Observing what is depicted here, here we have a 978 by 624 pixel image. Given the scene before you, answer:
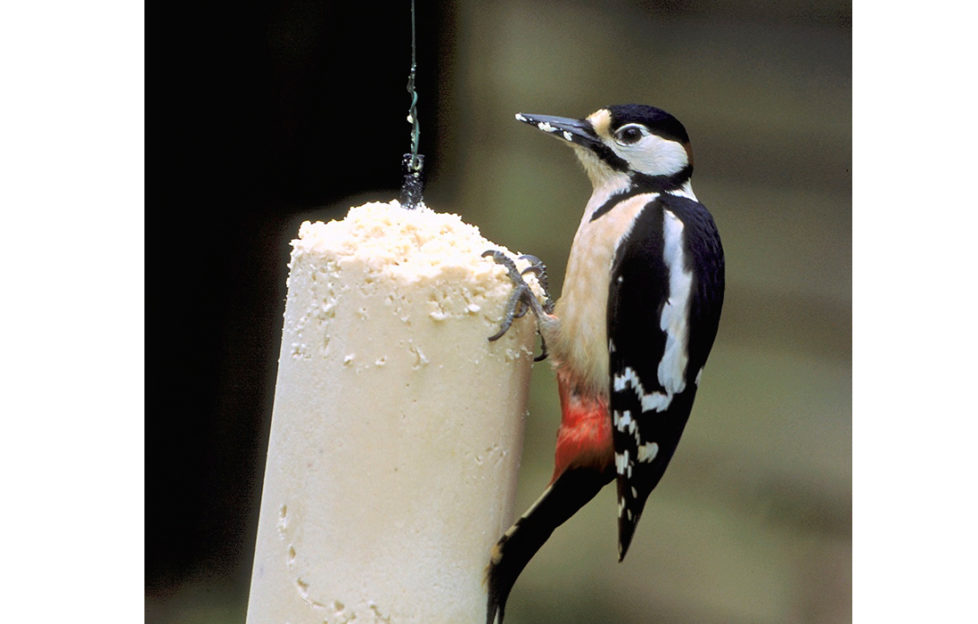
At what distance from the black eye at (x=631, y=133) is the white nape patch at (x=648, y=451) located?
434mm

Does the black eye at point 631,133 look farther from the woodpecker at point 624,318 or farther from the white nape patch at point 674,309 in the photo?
the white nape patch at point 674,309

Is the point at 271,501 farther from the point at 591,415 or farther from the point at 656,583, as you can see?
the point at 656,583

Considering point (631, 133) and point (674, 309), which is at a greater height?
point (631, 133)

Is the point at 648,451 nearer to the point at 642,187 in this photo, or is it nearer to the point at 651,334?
the point at 651,334

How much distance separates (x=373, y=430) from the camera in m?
1.30

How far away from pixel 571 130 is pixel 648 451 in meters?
0.48

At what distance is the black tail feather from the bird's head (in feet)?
1.43

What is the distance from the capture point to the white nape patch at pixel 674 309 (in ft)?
4.45

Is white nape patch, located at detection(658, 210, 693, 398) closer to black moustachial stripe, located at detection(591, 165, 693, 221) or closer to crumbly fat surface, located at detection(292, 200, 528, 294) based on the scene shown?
black moustachial stripe, located at detection(591, 165, 693, 221)

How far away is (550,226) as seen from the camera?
1.66 meters

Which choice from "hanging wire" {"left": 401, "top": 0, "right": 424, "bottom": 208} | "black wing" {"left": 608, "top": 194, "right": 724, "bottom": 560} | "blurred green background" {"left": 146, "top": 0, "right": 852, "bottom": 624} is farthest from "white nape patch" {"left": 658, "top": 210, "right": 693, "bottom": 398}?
"hanging wire" {"left": 401, "top": 0, "right": 424, "bottom": 208}

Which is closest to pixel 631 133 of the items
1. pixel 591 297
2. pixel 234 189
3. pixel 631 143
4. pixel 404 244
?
pixel 631 143

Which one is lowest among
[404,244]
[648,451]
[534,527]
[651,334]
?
[534,527]

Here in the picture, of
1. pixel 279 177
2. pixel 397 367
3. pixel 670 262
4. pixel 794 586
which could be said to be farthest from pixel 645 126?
pixel 794 586
